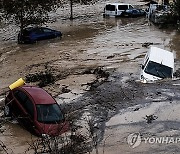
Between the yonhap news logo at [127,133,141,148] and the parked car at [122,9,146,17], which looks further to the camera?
the parked car at [122,9,146,17]

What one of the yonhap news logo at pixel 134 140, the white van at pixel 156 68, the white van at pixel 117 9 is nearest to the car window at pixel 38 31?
the white van at pixel 117 9

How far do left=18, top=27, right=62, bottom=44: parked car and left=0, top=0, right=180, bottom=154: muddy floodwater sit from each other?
0.53 m

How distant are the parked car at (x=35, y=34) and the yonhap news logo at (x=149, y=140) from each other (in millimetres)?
18913

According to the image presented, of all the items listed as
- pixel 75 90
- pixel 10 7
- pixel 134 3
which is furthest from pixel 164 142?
pixel 134 3

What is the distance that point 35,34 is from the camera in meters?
30.4

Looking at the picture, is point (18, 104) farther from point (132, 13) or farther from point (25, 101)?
point (132, 13)

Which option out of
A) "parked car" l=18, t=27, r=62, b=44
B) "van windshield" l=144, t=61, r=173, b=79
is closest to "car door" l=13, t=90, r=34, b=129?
"van windshield" l=144, t=61, r=173, b=79

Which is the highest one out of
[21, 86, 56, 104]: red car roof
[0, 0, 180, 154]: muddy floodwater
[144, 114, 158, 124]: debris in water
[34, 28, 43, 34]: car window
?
[21, 86, 56, 104]: red car roof

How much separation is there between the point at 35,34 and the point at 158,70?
46.7 ft

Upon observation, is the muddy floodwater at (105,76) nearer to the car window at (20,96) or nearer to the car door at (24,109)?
the car door at (24,109)

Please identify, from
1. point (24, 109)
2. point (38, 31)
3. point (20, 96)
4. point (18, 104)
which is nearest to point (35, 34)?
point (38, 31)

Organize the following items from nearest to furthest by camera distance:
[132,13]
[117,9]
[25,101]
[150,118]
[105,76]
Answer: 1. [150,118]
2. [25,101]
3. [105,76]
4. [132,13]
5. [117,9]

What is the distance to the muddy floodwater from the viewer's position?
12.8 m

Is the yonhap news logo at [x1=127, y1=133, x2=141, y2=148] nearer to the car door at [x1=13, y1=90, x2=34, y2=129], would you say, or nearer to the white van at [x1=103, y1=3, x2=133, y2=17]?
the car door at [x1=13, y1=90, x2=34, y2=129]
